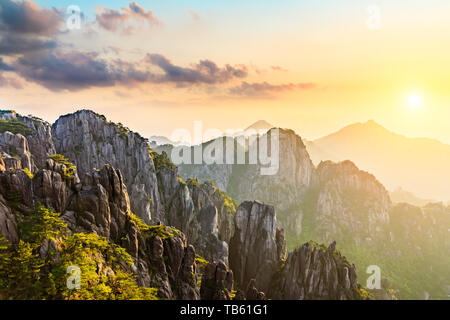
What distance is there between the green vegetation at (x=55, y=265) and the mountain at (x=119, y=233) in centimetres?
10

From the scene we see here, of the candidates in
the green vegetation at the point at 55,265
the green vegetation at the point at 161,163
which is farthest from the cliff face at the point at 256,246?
the green vegetation at the point at 55,265

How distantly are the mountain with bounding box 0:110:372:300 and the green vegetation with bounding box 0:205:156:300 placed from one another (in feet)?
0.33

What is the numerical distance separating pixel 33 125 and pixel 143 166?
35066 mm

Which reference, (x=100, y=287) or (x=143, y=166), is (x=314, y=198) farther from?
(x=100, y=287)

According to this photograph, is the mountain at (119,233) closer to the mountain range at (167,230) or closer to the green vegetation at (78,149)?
the mountain range at (167,230)

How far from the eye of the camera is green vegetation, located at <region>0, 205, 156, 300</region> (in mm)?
25203

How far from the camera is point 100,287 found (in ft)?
91.2

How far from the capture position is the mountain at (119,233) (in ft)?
92.0

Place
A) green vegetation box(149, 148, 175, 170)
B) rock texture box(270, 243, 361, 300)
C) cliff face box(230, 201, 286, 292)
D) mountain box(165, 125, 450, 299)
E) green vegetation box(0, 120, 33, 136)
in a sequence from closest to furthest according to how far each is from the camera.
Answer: green vegetation box(0, 120, 33, 136), rock texture box(270, 243, 361, 300), cliff face box(230, 201, 286, 292), green vegetation box(149, 148, 175, 170), mountain box(165, 125, 450, 299)

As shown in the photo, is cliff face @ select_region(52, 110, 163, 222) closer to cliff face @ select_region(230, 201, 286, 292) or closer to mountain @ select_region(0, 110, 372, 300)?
mountain @ select_region(0, 110, 372, 300)

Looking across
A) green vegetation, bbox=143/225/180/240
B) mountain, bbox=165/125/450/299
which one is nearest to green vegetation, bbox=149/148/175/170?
green vegetation, bbox=143/225/180/240

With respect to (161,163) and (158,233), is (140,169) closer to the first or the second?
(161,163)

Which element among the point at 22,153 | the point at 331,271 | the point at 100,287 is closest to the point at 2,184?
the point at 100,287

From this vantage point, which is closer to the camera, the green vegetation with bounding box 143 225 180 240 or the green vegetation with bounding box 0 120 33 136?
the green vegetation with bounding box 143 225 180 240
